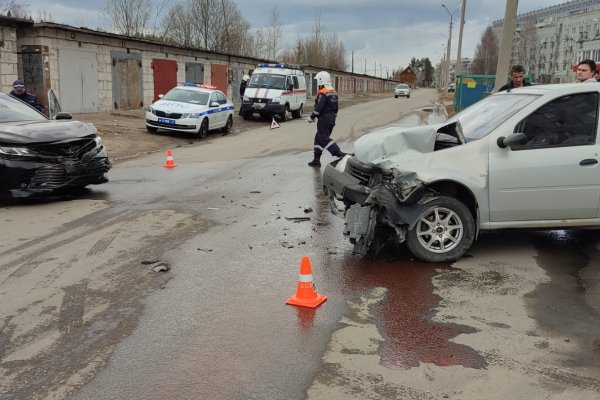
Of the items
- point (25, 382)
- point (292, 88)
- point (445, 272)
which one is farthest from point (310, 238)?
point (292, 88)

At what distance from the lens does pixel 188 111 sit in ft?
58.3

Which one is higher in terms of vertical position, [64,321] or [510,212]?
[510,212]

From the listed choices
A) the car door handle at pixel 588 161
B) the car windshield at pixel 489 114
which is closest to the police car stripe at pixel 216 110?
the car windshield at pixel 489 114

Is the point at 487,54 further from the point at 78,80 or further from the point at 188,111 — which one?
the point at 188,111

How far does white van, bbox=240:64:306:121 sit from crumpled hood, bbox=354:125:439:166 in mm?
19848

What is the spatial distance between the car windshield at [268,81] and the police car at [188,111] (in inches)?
251

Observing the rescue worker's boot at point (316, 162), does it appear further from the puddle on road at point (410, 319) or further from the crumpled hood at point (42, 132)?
the puddle on road at point (410, 319)

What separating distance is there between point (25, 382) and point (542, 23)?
463ft

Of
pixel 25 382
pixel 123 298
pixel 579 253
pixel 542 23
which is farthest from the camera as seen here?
pixel 542 23

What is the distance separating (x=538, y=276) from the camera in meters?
5.28

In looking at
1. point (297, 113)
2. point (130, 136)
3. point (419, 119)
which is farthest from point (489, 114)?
point (419, 119)

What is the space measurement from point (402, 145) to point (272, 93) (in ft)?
66.6

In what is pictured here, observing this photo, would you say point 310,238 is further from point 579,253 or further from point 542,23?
point 542,23

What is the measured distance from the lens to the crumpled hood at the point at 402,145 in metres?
5.71
